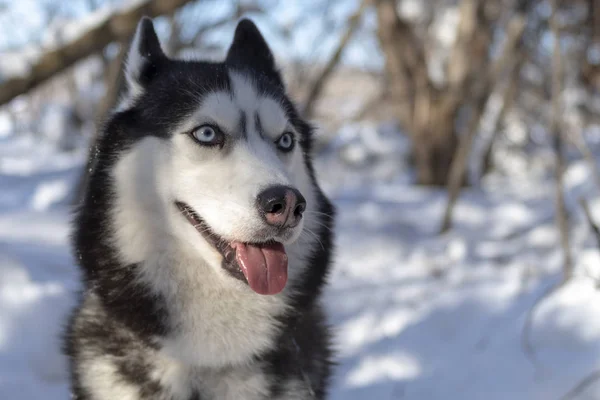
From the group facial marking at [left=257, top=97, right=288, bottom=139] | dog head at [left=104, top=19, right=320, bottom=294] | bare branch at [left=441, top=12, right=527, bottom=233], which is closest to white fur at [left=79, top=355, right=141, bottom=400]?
dog head at [left=104, top=19, right=320, bottom=294]

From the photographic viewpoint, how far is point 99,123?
8.43ft

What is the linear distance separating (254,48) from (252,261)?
1.15 m

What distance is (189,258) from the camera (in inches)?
87.8

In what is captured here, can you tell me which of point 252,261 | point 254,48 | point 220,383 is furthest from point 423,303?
point 252,261

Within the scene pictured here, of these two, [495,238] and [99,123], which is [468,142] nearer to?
[495,238]

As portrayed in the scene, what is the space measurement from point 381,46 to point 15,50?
566cm

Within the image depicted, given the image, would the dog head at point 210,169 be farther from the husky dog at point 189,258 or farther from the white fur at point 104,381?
the white fur at point 104,381

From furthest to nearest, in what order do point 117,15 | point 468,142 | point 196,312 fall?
point 468,142 → point 117,15 → point 196,312

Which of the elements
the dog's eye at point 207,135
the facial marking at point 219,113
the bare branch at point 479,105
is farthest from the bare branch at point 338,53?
the dog's eye at point 207,135

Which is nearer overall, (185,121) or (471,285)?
(185,121)

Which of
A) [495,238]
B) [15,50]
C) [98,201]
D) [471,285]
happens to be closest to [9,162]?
[15,50]

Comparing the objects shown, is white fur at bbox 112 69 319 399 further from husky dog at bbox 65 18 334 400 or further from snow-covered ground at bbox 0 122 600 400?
snow-covered ground at bbox 0 122 600 400

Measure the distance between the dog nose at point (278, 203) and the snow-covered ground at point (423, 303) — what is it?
106 centimetres

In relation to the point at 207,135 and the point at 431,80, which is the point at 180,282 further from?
the point at 431,80
